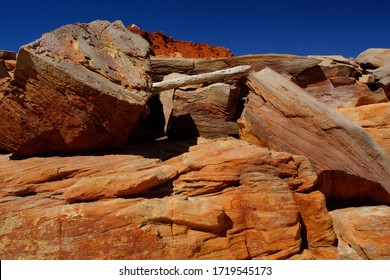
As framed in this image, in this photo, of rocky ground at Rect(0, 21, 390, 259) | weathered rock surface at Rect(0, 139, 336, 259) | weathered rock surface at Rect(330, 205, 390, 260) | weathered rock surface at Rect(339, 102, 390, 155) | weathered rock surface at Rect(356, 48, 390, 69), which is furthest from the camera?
weathered rock surface at Rect(356, 48, 390, 69)

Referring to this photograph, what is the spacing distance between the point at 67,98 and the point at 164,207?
3.40m

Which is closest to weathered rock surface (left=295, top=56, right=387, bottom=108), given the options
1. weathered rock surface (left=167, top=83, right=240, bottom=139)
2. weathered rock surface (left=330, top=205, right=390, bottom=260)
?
weathered rock surface (left=167, top=83, right=240, bottom=139)

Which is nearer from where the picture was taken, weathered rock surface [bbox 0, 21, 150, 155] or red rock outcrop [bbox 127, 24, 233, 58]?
weathered rock surface [bbox 0, 21, 150, 155]

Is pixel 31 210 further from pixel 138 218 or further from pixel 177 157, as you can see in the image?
pixel 177 157

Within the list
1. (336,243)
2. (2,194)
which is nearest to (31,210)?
(2,194)

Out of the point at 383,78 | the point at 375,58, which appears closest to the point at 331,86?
the point at 383,78

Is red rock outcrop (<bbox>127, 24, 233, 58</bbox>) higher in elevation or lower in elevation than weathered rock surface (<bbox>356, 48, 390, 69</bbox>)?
higher

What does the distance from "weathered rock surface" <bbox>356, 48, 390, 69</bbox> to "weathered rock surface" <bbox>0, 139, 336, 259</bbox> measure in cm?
1143

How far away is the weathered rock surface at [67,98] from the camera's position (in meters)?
7.00

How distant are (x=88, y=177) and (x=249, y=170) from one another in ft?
12.4

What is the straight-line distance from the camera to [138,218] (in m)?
6.17

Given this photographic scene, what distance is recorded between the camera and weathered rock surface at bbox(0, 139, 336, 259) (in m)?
5.93

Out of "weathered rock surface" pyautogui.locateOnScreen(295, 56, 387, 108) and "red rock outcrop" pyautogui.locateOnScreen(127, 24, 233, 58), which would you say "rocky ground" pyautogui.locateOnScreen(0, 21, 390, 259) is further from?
"red rock outcrop" pyautogui.locateOnScreen(127, 24, 233, 58)

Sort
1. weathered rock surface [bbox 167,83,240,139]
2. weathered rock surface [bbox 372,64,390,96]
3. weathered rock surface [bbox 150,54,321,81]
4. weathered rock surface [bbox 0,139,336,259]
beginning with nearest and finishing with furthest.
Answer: weathered rock surface [bbox 0,139,336,259], weathered rock surface [bbox 167,83,240,139], weathered rock surface [bbox 150,54,321,81], weathered rock surface [bbox 372,64,390,96]
